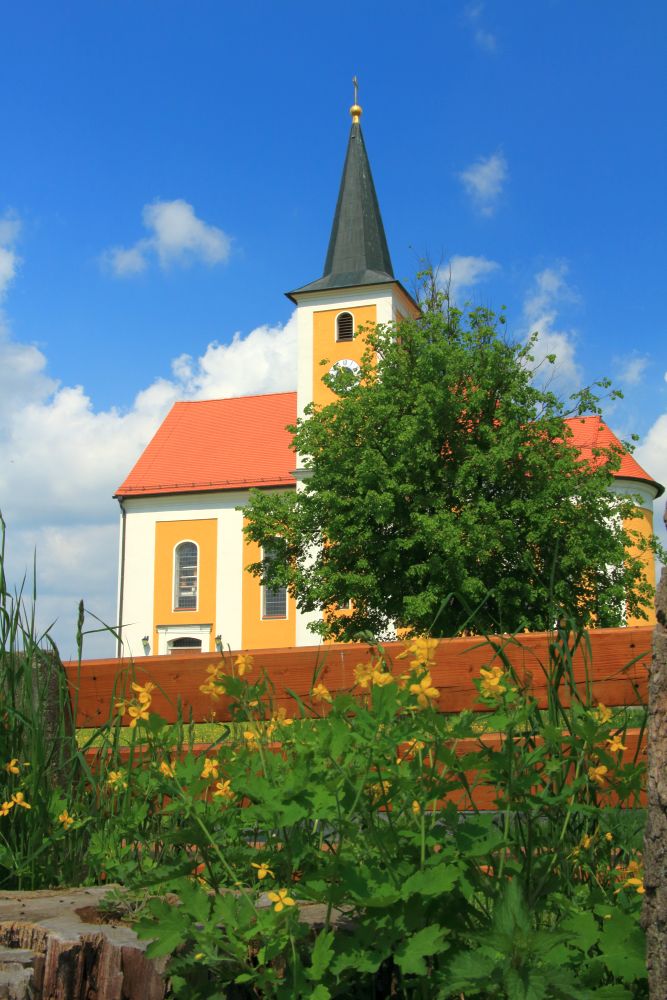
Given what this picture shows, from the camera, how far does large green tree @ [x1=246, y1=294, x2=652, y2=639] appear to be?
25391 mm

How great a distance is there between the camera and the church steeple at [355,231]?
41.2 metres

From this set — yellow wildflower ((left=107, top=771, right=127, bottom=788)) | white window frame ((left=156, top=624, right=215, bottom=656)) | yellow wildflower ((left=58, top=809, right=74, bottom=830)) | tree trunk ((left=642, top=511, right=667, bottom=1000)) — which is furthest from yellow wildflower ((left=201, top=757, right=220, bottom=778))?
white window frame ((left=156, top=624, right=215, bottom=656))

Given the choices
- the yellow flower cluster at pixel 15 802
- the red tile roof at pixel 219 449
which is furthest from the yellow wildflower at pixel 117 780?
the red tile roof at pixel 219 449

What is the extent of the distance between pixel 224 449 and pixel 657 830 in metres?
46.2

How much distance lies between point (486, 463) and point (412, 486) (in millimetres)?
2043

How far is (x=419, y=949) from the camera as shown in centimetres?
188

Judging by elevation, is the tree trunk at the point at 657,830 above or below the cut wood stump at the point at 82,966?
above

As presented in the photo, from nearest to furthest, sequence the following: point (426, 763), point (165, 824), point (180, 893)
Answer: point (180, 893)
point (426, 763)
point (165, 824)

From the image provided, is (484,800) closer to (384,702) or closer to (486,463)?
(384,702)

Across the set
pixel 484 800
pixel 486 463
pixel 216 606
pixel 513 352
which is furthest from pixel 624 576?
pixel 484 800

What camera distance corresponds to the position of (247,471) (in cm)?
4569

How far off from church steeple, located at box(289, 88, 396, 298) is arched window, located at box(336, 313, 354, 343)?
1594 mm

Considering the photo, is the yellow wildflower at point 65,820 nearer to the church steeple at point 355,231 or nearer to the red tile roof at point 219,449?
the church steeple at point 355,231

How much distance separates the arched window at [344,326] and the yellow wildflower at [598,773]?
38.1 meters
